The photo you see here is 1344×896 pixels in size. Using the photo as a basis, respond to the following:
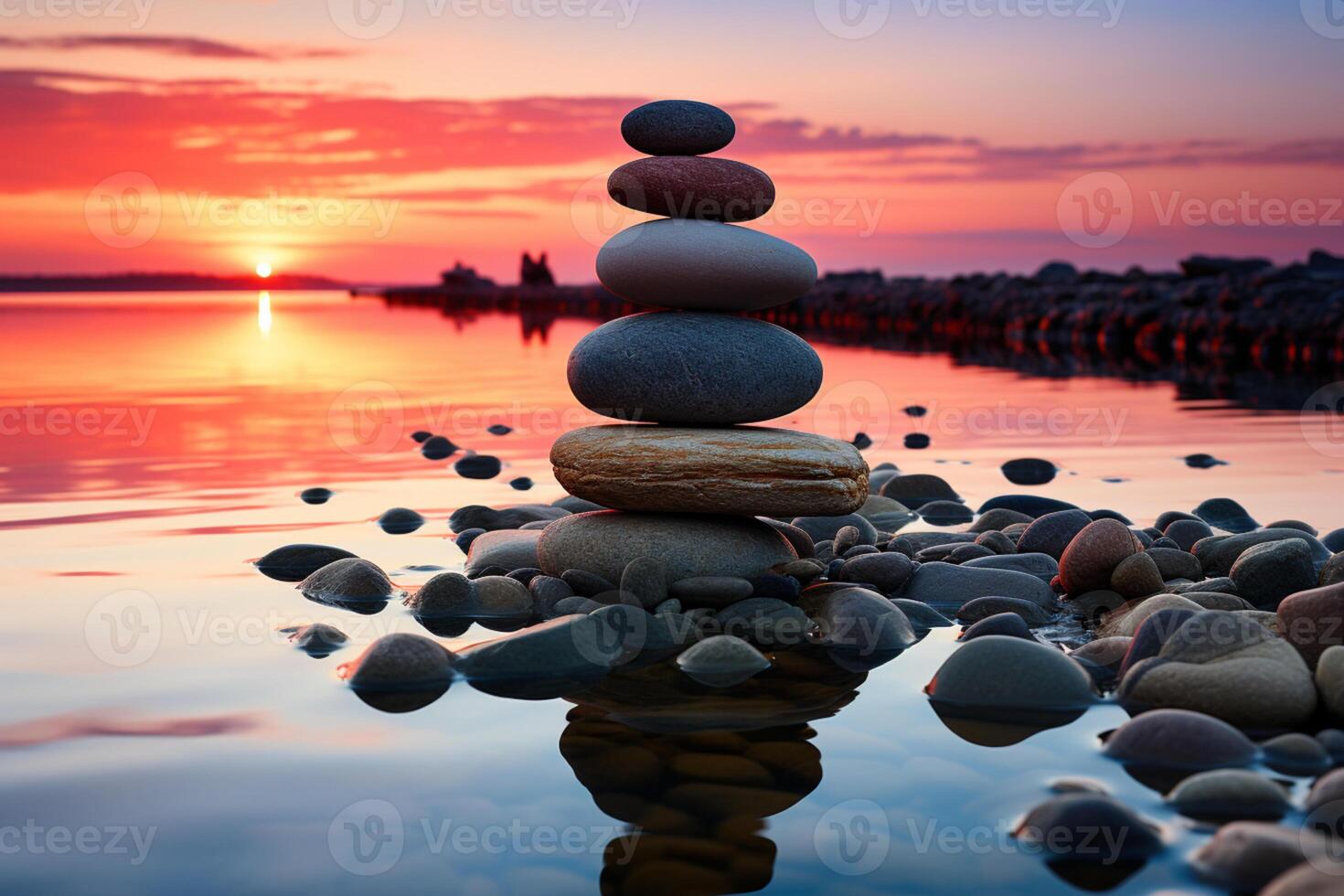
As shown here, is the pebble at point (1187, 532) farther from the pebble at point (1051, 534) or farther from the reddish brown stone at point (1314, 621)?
the reddish brown stone at point (1314, 621)

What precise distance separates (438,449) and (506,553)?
5.67 m

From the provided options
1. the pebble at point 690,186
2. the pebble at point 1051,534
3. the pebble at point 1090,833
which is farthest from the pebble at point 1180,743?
the pebble at point 690,186

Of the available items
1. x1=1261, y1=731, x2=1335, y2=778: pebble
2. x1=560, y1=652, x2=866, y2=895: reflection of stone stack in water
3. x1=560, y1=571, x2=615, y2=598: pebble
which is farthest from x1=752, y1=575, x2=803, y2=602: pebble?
x1=1261, y1=731, x2=1335, y2=778: pebble

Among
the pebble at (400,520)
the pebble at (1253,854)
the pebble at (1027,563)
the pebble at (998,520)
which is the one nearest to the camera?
the pebble at (1253,854)

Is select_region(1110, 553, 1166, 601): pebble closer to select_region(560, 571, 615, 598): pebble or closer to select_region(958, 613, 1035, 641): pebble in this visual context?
select_region(958, 613, 1035, 641): pebble

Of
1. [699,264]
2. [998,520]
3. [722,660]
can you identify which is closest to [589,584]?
[722,660]

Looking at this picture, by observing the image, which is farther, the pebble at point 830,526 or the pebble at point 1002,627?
the pebble at point 830,526

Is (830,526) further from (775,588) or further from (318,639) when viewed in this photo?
(318,639)

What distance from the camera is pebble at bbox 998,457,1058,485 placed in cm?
1206

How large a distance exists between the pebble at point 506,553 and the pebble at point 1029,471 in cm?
582

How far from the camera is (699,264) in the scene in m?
7.36

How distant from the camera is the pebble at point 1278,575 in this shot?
663 cm

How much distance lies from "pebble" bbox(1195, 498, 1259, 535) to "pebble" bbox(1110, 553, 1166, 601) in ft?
9.35

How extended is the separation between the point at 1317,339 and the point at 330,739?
30.3 meters
